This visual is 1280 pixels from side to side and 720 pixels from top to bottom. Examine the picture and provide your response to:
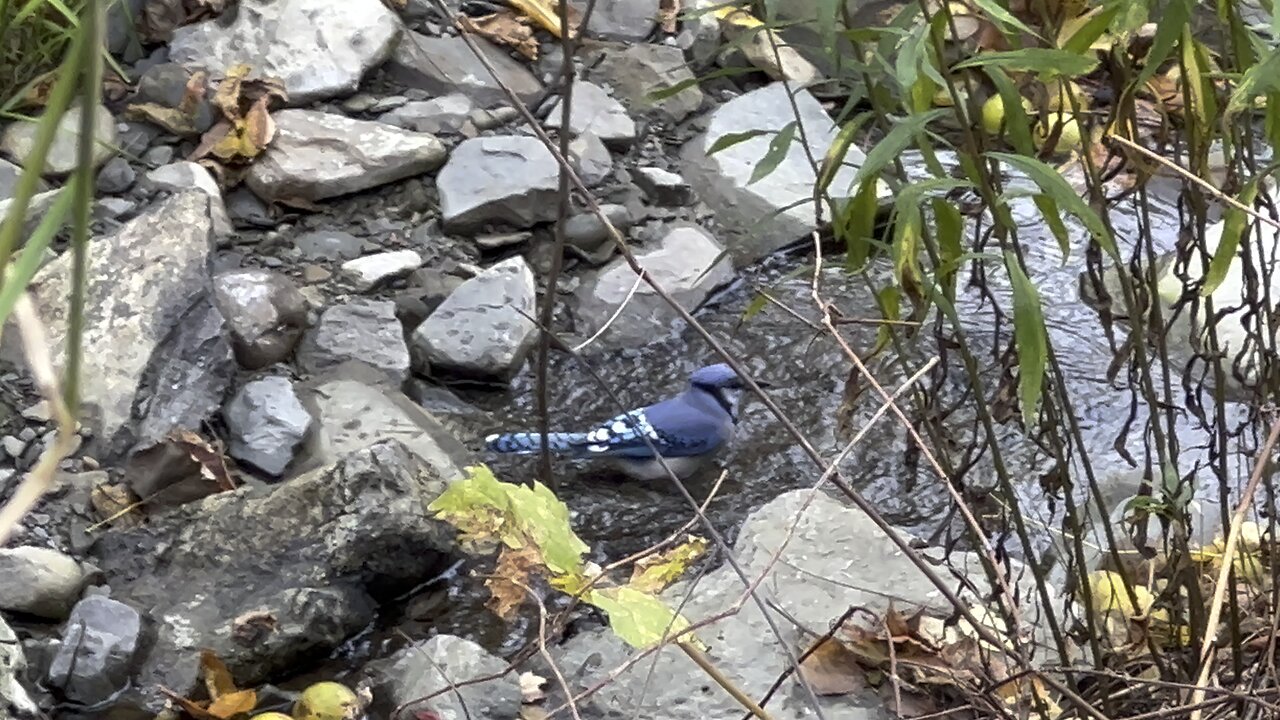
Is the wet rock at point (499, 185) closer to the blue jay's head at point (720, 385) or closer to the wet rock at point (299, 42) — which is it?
the wet rock at point (299, 42)

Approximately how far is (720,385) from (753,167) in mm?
1009

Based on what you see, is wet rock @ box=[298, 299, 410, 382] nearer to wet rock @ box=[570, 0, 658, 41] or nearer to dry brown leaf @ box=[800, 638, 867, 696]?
dry brown leaf @ box=[800, 638, 867, 696]

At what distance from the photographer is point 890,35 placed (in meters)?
1.33

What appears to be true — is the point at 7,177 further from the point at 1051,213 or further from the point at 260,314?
the point at 1051,213

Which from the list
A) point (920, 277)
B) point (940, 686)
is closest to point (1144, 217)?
point (920, 277)

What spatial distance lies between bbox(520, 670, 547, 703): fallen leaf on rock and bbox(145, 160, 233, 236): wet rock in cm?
184

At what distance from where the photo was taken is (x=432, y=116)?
398 cm

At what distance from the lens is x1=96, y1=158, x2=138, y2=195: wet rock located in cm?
354

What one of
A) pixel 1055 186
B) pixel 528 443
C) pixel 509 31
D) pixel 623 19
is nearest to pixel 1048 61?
pixel 1055 186

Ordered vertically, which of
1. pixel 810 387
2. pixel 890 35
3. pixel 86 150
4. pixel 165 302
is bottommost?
pixel 810 387

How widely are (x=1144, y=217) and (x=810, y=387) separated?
1958 millimetres

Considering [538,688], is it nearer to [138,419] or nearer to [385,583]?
[385,583]

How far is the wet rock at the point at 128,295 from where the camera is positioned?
283cm

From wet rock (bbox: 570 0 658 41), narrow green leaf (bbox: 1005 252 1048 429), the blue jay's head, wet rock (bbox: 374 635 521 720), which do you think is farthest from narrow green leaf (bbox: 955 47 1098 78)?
wet rock (bbox: 570 0 658 41)
